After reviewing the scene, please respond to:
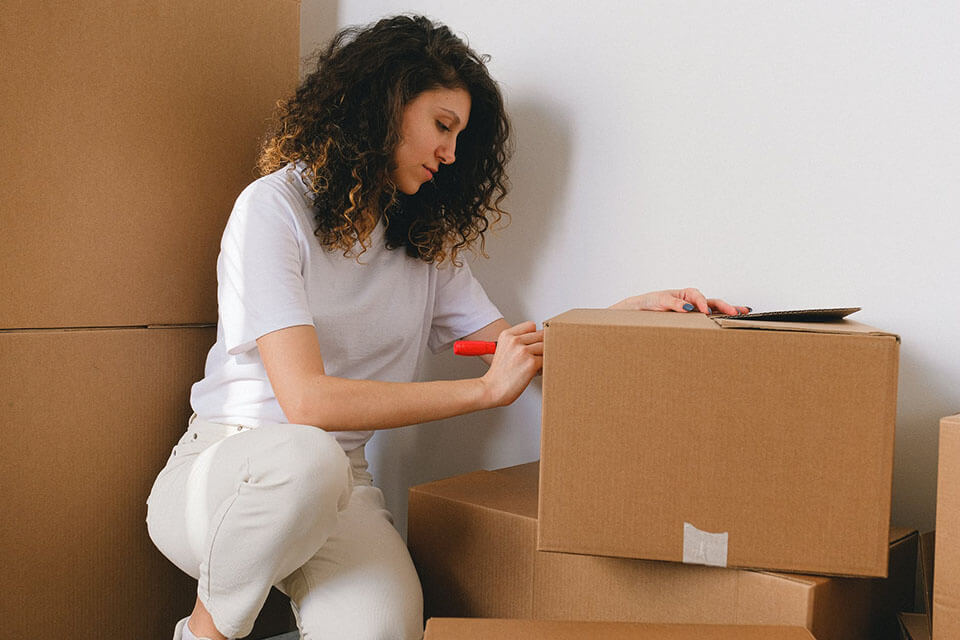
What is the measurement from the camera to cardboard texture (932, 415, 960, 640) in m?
0.71

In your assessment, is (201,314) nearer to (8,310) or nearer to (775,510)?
(8,310)

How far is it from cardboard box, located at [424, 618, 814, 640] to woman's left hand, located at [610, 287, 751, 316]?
40 centimetres

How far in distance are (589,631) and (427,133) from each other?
644mm

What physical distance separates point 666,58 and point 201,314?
72 centimetres

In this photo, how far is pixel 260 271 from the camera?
0.96 meters

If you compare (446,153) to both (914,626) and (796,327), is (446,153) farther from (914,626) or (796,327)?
(914,626)

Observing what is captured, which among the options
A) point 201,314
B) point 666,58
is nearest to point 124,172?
point 201,314

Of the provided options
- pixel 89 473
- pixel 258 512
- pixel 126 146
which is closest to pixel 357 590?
pixel 258 512

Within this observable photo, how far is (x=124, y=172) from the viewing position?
1098 mm

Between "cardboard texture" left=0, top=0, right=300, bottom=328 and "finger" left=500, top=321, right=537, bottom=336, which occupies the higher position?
"cardboard texture" left=0, top=0, right=300, bottom=328

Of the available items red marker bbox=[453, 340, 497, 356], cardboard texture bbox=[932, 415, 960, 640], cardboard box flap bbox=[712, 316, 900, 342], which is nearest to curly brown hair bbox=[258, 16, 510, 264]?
red marker bbox=[453, 340, 497, 356]

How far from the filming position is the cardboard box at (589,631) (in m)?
0.68

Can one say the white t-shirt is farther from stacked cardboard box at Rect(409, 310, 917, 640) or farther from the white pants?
stacked cardboard box at Rect(409, 310, 917, 640)

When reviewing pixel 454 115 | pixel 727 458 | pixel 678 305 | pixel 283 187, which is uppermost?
pixel 454 115
